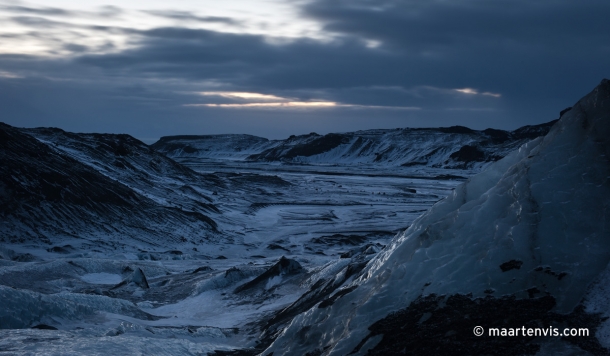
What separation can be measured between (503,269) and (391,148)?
12931cm

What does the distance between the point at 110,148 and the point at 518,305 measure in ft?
172

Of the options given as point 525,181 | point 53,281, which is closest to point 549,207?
point 525,181

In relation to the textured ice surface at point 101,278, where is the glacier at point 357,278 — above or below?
above

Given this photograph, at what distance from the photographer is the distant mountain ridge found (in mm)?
112500

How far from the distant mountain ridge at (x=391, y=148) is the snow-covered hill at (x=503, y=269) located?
96465 mm

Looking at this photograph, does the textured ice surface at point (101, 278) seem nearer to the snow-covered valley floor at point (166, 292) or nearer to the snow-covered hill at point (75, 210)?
the snow-covered valley floor at point (166, 292)

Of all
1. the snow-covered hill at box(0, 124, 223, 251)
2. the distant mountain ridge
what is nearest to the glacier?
the snow-covered hill at box(0, 124, 223, 251)

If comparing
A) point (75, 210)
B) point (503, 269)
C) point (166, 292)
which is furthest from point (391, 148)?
point (503, 269)

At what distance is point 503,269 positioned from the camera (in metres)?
7.23

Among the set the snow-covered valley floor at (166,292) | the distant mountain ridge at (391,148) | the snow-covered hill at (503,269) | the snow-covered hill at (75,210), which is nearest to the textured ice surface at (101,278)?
the snow-covered valley floor at (166,292)

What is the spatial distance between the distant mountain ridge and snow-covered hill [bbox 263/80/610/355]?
316ft

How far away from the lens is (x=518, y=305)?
22.1ft

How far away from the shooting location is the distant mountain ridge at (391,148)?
112500 mm

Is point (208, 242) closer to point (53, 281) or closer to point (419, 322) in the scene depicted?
point (53, 281)
